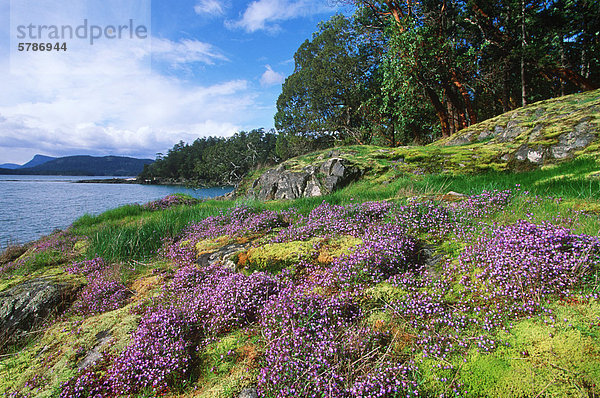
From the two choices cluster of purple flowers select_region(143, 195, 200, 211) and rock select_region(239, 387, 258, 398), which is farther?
cluster of purple flowers select_region(143, 195, 200, 211)

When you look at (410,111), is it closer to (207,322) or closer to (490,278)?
(490,278)

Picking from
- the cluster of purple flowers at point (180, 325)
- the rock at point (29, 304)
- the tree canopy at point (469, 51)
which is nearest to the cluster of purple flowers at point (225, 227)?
the cluster of purple flowers at point (180, 325)

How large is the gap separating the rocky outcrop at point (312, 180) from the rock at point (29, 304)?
664cm

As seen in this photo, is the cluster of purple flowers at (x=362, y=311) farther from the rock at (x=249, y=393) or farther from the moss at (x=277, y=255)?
the moss at (x=277, y=255)

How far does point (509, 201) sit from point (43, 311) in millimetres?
7363

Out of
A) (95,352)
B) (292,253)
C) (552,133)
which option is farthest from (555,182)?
(95,352)

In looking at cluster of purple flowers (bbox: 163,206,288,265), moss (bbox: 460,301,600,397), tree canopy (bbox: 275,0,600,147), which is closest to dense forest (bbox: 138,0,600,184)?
tree canopy (bbox: 275,0,600,147)

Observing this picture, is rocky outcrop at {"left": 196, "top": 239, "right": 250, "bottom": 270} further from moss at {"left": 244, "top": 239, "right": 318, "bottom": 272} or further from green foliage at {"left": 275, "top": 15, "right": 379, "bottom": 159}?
green foliage at {"left": 275, "top": 15, "right": 379, "bottom": 159}

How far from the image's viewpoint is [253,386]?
213cm

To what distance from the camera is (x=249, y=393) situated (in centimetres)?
208

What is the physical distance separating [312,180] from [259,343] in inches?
294

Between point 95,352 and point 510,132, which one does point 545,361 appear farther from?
point 510,132

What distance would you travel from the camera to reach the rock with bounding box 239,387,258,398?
206 cm

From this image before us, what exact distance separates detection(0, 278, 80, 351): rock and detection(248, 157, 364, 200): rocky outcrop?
6640 millimetres
